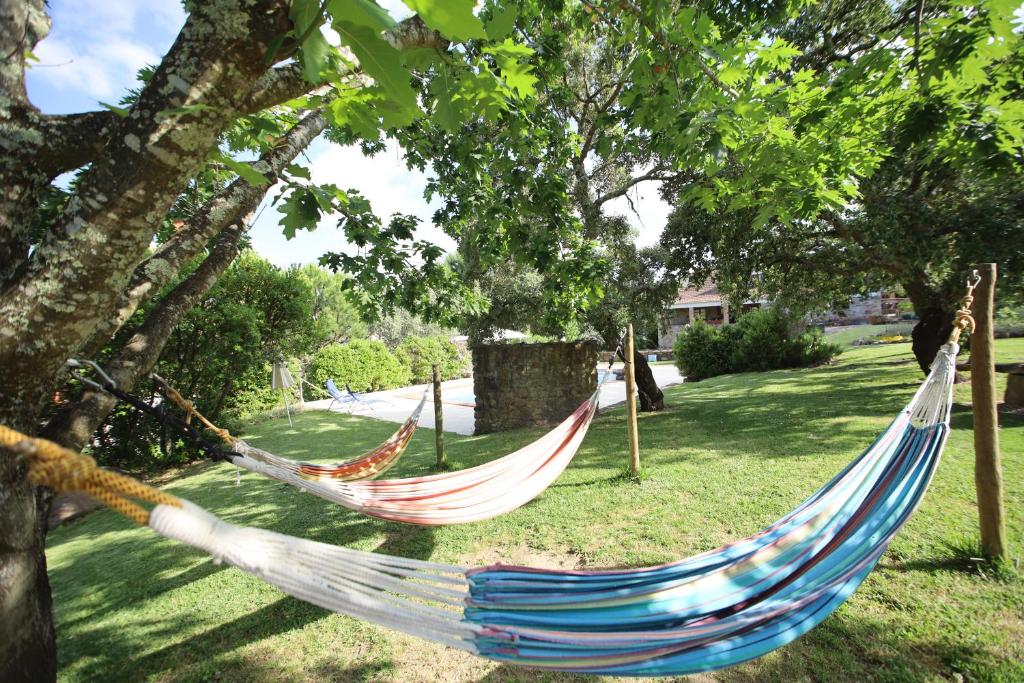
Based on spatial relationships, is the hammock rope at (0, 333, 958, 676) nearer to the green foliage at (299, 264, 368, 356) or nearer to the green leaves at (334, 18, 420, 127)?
the green leaves at (334, 18, 420, 127)

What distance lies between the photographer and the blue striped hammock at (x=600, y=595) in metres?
0.96

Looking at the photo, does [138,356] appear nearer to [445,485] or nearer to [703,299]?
[445,485]

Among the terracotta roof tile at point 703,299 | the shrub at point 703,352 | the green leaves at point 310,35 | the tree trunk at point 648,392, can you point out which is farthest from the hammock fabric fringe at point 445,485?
the terracotta roof tile at point 703,299

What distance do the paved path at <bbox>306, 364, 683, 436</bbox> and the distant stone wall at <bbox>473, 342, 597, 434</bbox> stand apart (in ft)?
1.67

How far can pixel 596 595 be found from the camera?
1169 mm

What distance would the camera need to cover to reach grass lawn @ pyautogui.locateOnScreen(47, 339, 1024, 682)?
1.65 meters

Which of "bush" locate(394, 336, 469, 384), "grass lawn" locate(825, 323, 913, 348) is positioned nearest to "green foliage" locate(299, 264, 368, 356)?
"bush" locate(394, 336, 469, 384)

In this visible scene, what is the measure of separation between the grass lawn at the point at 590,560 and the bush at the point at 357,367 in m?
7.22

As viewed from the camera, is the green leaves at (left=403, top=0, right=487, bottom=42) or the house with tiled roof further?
the house with tiled roof

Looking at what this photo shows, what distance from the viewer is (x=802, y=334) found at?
10.6m

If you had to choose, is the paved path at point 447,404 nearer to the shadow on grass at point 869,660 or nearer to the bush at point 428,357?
the bush at point 428,357

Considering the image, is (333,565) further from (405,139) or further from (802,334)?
(802,334)

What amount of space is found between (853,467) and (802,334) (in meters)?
10.6

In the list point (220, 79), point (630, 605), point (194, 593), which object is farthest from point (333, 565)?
point (194, 593)
